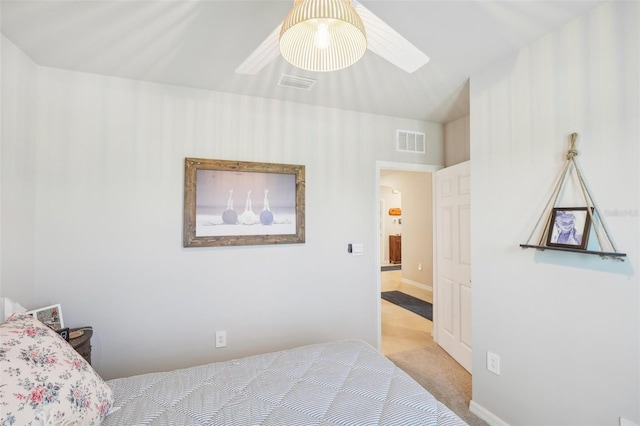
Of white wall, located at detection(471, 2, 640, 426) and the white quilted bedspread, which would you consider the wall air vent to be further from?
the white quilted bedspread

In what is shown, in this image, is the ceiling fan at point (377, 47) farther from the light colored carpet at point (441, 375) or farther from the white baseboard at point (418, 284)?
the white baseboard at point (418, 284)

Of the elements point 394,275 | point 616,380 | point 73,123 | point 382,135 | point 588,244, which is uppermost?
point 382,135

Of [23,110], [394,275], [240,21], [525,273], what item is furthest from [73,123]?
[394,275]

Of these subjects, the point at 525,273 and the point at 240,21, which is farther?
the point at 525,273

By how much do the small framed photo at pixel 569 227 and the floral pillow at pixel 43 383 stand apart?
7.48 feet

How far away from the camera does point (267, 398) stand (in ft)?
4.09

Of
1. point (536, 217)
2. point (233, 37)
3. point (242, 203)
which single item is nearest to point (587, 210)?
point (536, 217)

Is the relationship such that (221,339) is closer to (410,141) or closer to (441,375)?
(441,375)

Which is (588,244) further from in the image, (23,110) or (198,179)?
(23,110)

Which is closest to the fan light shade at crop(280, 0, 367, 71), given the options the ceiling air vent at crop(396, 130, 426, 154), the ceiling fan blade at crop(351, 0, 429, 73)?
the ceiling fan blade at crop(351, 0, 429, 73)

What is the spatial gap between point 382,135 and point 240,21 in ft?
6.08

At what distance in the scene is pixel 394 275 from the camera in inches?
286

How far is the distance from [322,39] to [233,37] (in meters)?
0.84

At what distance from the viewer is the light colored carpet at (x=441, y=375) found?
7.41 ft
